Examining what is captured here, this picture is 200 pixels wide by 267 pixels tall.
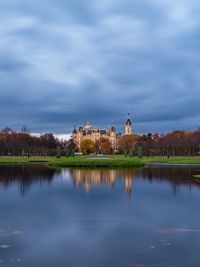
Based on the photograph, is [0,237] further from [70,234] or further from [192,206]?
[192,206]

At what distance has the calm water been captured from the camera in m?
8.89

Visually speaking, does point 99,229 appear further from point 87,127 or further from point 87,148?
point 87,127

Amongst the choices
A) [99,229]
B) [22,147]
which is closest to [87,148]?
[22,147]

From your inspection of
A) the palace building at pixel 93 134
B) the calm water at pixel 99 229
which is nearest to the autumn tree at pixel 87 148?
the palace building at pixel 93 134

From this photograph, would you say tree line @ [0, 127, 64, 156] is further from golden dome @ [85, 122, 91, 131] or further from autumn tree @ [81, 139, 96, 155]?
golden dome @ [85, 122, 91, 131]

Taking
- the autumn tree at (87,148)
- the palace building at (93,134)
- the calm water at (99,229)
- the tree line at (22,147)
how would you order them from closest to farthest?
the calm water at (99,229) < the tree line at (22,147) < the autumn tree at (87,148) < the palace building at (93,134)

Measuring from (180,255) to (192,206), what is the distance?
23.3 feet

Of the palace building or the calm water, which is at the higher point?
the palace building

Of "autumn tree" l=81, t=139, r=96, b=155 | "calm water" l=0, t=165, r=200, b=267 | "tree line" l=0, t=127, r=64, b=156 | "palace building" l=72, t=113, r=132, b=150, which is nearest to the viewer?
"calm water" l=0, t=165, r=200, b=267

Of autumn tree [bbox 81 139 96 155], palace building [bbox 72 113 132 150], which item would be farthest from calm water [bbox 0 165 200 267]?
palace building [bbox 72 113 132 150]

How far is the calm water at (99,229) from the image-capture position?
350 inches

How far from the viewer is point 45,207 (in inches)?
615

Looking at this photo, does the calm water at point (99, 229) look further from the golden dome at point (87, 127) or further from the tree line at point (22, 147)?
the golden dome at point (87, 127)

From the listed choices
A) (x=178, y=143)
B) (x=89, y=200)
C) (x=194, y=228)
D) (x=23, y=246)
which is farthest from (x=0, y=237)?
(x=178, y=143)
